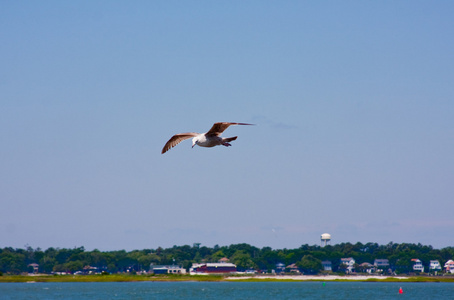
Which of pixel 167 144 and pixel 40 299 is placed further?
pixel 40 299

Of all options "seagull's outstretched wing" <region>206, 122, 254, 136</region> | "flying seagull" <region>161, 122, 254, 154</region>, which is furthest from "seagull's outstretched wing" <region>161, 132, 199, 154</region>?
"seagull's outstretched wing" <region>206, 122, 254, 136</region>

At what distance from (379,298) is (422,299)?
7.81 metres

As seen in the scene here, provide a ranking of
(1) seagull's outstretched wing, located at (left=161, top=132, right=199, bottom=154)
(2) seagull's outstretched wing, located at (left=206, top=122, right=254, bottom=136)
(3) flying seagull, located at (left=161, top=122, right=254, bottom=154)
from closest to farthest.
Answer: (2) seagull's outstretched wing, located at (left=206, top=122, right=254, bottom=136) → (3) flying seagull, located at (left=161, top=122, right=254, bottom=154) → (1) seagull's outstretched wing, located at (left=161, top=132, right=199, bottom=154)

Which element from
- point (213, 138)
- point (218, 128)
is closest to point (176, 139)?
point (213, 138)

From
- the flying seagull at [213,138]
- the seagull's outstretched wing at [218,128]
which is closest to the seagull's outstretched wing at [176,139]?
the flying seagull at [213,138]

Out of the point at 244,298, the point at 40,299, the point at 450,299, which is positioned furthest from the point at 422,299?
the point at 40,299

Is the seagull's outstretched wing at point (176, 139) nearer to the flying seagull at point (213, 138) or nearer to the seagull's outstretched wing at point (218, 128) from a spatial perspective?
the flying seagull at point (213, 138)

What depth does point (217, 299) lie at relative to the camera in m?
137

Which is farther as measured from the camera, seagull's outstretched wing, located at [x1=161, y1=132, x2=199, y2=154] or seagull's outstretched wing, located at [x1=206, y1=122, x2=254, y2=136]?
seagull's outstretched wing, located at [x1=161, y1=132, x2=199, y2=154]

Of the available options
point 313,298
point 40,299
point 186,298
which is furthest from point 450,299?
point 40,299

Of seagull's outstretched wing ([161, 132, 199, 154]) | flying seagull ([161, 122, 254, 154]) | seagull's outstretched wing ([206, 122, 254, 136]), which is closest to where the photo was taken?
seagull's outstretched wing ([206, 122, 254, 136])

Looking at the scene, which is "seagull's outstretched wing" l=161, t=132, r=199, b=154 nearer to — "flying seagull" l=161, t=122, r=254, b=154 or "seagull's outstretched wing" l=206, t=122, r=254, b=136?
"flying seagull" l=161, t=122, r=254, b=154

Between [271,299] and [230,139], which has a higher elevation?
[230,139]

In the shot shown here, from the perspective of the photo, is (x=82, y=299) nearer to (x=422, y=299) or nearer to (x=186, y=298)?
(x=186, y=298)
